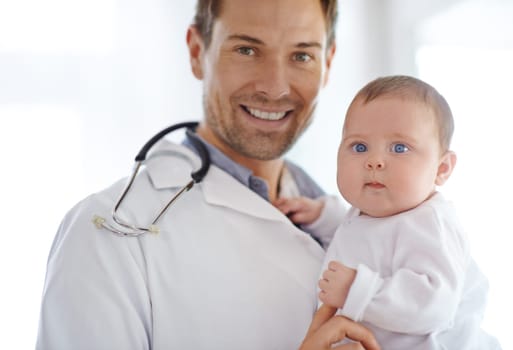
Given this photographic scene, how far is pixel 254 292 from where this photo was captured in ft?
3.72

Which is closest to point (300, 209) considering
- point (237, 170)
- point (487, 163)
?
point (237, 170)

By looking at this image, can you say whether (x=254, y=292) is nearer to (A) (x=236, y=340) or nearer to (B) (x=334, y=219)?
Result: (A) (x=236, y=340)

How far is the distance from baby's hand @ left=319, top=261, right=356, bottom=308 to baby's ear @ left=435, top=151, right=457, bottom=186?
26 cm

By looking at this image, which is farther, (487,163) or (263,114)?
(487,163)

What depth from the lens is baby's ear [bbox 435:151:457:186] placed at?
3.41 feet

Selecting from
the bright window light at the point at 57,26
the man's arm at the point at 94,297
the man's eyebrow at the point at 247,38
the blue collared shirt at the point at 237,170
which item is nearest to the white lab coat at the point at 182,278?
the man's arm at the point at 94,297

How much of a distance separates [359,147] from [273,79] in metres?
0.38

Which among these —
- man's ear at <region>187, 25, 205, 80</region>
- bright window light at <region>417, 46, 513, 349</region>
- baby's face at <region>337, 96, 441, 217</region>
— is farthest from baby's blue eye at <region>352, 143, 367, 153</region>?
bright window light at <region>417, 46, 513, 349</region>

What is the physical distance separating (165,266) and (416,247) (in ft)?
1.54

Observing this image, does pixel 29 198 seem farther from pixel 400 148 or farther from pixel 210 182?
pixel 400 148

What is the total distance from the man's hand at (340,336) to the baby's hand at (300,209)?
0.41 meters

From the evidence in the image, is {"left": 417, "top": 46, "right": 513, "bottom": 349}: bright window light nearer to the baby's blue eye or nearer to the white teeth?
the white teeth

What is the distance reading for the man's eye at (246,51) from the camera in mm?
1346

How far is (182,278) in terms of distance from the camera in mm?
1128
